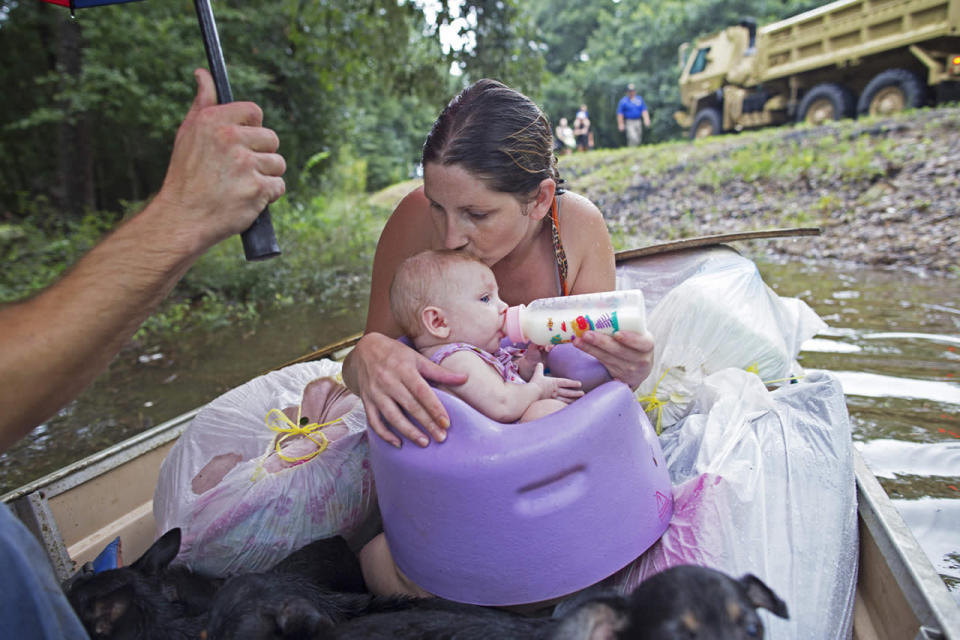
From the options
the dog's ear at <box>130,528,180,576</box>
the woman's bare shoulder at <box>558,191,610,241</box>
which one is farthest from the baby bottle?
the dog's ear at <box>130,528,180,576</box>

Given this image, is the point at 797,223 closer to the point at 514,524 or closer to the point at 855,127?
the point at 855,127

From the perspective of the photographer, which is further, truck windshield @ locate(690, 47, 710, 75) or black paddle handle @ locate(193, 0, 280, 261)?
truck windshield @ locate(690, 47, 710, 75)

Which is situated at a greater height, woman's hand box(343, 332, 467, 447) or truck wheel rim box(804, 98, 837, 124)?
truck wheel rim box(804, 98, 837, 124)

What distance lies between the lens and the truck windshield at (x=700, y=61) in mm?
14177

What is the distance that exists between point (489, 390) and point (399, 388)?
266mm

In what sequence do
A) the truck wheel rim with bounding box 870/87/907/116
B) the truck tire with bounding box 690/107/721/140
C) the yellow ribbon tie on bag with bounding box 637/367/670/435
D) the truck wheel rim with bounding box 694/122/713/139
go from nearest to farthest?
the yellow ribbon tie on bag with bounding box 637/367/670/435, the truck wheel rim with bounding box 870/87/907/116, the truck tire with bounding box 690/107/721/140, the truck wheel rim with bounding box 694/122/713/139

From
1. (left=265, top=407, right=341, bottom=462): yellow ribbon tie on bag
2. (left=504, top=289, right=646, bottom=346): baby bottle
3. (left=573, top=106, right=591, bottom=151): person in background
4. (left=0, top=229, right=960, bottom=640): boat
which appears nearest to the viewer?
(left=0, top=229, right=960, bottom=640): boat

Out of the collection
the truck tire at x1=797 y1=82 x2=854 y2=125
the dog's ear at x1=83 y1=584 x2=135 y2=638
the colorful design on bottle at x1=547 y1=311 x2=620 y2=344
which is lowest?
the dog's ear at x1=83 y1=584 x2=135 y2=638

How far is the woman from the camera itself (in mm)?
1502

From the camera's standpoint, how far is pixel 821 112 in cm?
1135

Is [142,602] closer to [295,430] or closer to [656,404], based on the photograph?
[295,430]

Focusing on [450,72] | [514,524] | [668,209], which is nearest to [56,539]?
[514,524]

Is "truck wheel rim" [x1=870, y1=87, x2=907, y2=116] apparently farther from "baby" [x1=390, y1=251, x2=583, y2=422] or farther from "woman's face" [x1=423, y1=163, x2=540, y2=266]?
"baby" [x1=390, y1=251, x2=583, y2=422]

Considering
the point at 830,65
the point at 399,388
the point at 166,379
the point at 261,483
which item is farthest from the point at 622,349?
the point at 830,65
